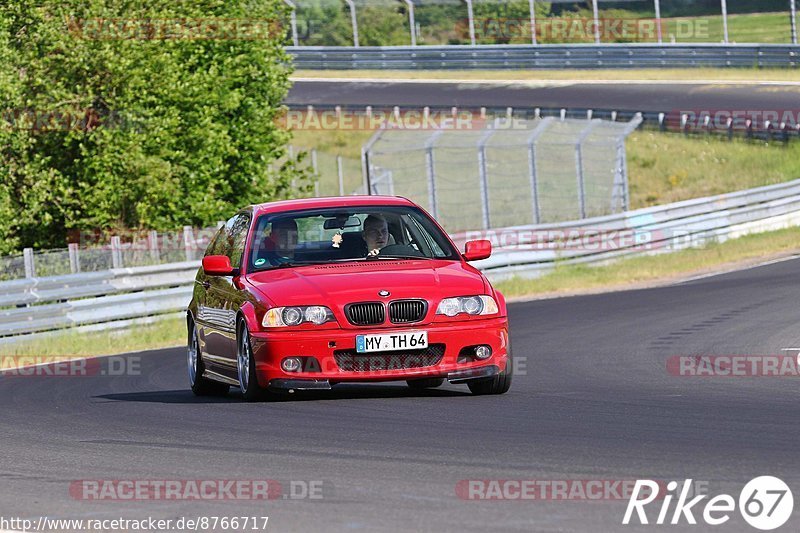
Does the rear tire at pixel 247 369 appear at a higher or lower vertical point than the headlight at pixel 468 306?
lower

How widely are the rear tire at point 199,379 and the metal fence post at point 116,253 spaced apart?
8.90 metres

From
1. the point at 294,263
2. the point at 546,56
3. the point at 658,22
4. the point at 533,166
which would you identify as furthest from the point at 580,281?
the point at 546,56

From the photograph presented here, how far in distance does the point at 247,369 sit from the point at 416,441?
2.85 metres

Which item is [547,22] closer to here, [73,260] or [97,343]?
[73,260]

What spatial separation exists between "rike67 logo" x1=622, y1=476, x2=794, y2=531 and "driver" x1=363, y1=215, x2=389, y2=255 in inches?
200

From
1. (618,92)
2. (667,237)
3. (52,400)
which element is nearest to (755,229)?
(667,237)

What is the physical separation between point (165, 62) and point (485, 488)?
21753 mm

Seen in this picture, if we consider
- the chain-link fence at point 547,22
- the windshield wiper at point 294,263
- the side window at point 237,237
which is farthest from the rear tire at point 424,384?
the chain-link fence at point 547,22

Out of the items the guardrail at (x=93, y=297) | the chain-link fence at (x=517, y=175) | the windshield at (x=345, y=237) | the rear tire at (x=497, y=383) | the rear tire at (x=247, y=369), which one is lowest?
the chain-link fence at (x=517, y=175)

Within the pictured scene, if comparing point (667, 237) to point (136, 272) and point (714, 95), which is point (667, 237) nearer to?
point (136, 272)

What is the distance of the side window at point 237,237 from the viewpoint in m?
12.1

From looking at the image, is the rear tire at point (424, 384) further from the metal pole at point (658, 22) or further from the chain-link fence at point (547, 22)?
the metal pole at point (658, 22)

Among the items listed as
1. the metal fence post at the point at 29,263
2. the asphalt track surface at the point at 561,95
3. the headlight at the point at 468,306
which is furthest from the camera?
the asphalt track surface at the point at 561,95

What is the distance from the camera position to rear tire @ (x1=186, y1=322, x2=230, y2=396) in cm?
1279
